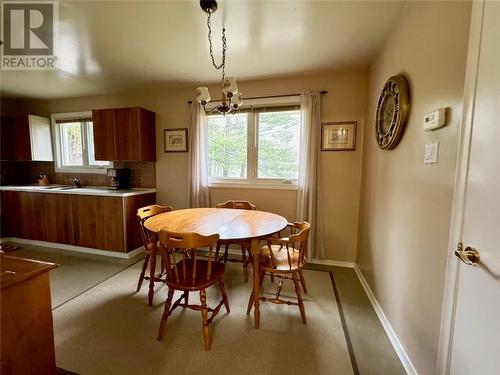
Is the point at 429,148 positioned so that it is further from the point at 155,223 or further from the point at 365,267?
the point at 155,223

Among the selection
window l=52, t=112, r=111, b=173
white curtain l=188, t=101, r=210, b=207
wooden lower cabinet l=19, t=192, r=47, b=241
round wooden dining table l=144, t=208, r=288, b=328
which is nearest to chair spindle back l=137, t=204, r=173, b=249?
round wooden dining table l=144, t=208, r=288, b=328

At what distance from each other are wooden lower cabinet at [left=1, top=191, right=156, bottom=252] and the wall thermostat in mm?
3232

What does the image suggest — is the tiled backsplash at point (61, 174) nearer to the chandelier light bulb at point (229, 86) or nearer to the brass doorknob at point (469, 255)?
the chandelier light bulb at point (229, 86)

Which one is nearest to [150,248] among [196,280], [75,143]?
[196,280]

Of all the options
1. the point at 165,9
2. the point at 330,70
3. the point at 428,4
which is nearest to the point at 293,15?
the point at 428,4

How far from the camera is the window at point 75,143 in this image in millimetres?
3859

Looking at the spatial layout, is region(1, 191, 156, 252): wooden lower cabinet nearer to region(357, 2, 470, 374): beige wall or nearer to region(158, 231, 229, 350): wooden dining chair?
region(158, 231, 229, 350): wooden dining chair

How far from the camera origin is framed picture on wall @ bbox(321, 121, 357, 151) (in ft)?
9.02

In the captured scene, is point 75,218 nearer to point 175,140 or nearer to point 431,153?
point 175,140

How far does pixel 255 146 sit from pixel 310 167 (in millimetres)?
809

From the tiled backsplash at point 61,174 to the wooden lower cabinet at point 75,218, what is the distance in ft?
1.28

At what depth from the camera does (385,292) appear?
1.83 metres

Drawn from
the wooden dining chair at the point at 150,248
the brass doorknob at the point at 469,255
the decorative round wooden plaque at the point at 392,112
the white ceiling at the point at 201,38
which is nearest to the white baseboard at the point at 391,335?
the brass doorknob at the point at 469,255

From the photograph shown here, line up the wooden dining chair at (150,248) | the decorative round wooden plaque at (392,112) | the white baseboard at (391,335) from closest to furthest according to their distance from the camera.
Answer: the white baseboard at (391,335) < the decorative round wooden plaque at (392,112) < the wooden dining chair at (150,248)
